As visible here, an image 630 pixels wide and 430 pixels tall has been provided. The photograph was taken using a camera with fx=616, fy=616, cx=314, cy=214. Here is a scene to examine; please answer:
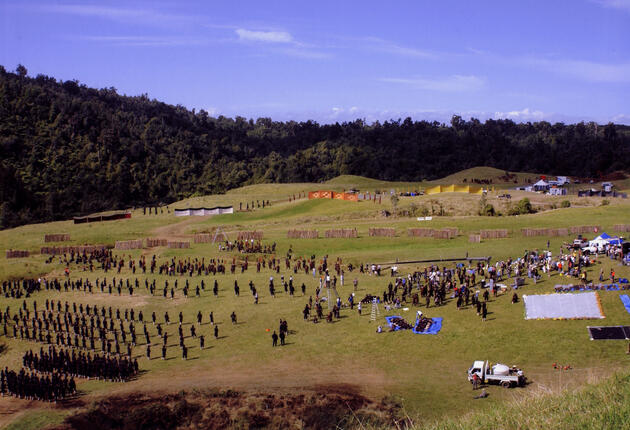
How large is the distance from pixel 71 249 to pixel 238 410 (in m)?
48.2

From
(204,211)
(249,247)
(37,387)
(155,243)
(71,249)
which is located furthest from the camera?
(204,211)

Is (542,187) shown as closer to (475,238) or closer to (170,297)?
(475,238)

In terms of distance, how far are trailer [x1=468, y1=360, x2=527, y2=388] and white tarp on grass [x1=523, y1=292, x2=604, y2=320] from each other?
29.4ft

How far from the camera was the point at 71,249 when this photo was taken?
7181cm

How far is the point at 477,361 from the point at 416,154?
16117cm

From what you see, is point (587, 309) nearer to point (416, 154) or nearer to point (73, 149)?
point (73, 149)

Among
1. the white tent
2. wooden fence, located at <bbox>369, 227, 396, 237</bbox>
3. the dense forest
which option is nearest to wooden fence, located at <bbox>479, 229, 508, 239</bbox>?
wooden fence, located at <bbox>369, 227, 396, 237</bbox>

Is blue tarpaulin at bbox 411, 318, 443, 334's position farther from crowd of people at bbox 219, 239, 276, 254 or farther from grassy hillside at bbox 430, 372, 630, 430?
crowd of people at bbox 219, 239, 276, 254

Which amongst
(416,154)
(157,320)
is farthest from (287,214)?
(416,154)

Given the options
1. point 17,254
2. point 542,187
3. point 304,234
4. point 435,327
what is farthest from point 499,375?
point 542,187

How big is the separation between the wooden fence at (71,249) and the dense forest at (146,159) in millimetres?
37535

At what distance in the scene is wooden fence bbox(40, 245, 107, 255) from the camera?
236 feet

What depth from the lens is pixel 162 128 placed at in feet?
619

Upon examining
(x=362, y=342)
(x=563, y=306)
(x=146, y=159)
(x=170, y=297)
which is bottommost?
(x=362, y=342)
